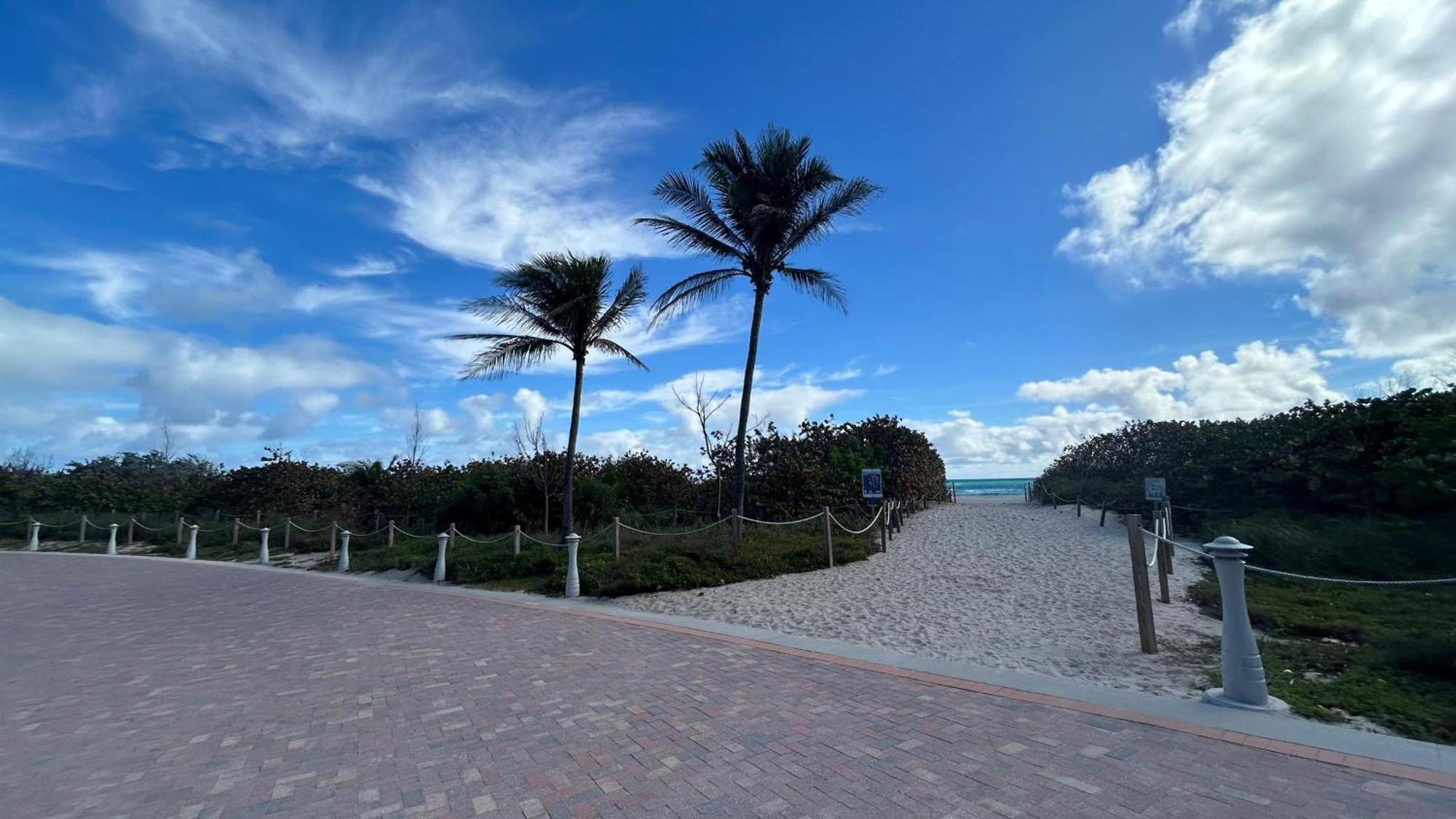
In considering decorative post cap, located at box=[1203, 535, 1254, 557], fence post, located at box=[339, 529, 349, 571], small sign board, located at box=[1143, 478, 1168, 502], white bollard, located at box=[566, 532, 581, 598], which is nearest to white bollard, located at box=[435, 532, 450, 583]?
white bollard, located at box=[566, 532, 581, 598]

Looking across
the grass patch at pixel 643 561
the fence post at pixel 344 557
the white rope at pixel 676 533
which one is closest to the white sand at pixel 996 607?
the grass patch at pixel 643 561

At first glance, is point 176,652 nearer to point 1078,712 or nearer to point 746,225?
point 1078,712

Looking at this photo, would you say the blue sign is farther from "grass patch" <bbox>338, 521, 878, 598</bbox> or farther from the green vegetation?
the green vegetation

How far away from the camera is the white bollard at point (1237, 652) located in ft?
16.0

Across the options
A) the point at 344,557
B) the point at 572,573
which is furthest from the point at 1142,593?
the point at 344,557

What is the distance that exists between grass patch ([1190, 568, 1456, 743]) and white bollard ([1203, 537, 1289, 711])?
275mm

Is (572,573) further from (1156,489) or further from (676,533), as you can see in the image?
(1156,489)

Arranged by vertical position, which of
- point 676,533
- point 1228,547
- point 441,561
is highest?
point 1228,547

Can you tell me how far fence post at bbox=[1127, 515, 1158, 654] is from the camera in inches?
264

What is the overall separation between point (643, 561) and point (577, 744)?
25.8ft

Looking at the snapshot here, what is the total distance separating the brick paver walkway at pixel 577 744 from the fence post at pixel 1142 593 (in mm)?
2451

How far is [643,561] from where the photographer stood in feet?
40.4

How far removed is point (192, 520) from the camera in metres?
26.6

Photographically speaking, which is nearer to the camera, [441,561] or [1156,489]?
[441,561]
